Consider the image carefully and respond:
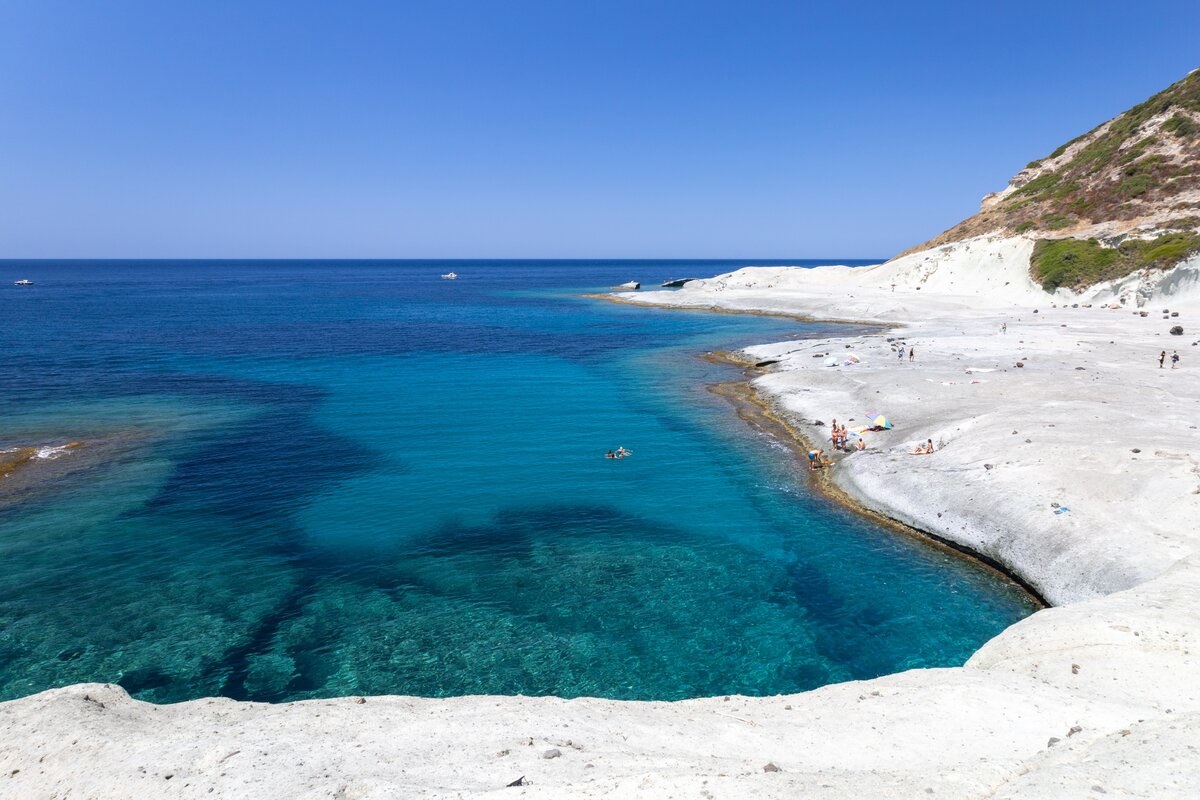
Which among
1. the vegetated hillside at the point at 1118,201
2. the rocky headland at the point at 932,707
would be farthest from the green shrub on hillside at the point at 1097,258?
the rocky headland at the point at 932,707

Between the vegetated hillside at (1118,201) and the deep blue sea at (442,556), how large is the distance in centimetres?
5330

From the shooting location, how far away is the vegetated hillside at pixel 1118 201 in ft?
222

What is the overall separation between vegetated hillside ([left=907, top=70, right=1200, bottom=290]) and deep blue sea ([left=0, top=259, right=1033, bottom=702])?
175ft

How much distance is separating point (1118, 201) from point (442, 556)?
91.8 meters

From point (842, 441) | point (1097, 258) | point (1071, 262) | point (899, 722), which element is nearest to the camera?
point (899, 722)

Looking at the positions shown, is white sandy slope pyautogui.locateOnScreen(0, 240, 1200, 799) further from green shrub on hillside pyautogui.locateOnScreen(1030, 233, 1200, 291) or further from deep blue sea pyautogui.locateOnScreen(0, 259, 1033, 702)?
green shrub on hillside pyautogui.locateOnScreen(1030, 233, 1200, 291)

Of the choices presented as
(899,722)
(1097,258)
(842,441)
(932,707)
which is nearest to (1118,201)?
(1097,258)

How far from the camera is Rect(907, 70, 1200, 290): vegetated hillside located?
67688 millimetres

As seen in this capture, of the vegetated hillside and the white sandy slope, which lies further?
the vegetated hillside

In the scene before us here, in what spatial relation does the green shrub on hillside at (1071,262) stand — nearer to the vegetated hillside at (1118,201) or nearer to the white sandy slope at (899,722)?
the vegetated hillside at (1118,201)

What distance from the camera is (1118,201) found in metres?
77.8

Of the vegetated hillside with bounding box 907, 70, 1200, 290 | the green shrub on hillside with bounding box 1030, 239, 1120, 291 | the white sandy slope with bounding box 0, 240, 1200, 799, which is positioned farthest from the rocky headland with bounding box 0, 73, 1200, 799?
the vegetated hillside with bounding box 907, 70, 1200, 290

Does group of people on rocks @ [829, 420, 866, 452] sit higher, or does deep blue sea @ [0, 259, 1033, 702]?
group of people on rocks @ [829, 420, 866, 452]

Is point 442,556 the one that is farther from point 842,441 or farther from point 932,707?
point 842,441
